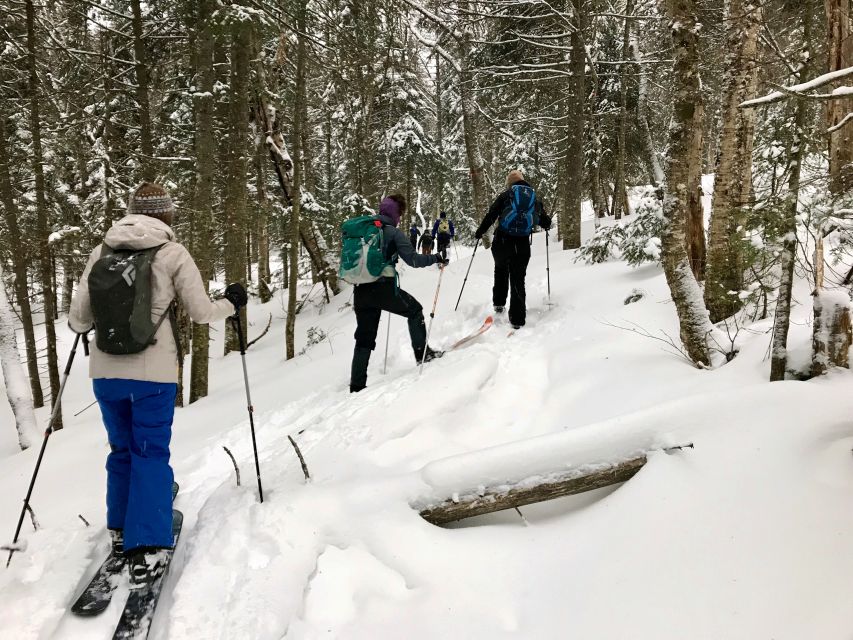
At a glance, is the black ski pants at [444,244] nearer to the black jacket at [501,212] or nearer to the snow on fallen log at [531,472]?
the black jacket at [501,212]

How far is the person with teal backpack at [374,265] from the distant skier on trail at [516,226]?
4.73 feet

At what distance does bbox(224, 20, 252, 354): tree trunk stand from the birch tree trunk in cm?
369

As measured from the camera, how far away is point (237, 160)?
8.25 m

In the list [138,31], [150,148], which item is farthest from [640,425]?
[138,31]

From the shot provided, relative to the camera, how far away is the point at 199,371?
8492 mm

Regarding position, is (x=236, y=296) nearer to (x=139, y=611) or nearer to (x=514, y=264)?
(x=139, y=611)

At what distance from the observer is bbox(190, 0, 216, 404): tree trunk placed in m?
7.04

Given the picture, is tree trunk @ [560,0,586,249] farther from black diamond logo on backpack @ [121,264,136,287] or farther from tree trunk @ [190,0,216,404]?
black diamond logo on backpack @ [121,264,136,287]

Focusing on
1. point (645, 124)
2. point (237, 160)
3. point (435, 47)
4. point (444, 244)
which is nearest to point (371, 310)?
point (237, 160)

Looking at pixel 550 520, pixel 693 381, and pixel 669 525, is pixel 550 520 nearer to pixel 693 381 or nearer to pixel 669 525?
pixel 669 525

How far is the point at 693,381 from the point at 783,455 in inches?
50.2

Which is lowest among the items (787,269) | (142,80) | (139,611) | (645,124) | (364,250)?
(139,611)

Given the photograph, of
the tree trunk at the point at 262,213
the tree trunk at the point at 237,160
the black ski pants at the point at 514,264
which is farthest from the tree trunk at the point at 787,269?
the tree trunk at the point at 262,213

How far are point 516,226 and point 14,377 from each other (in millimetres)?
9049
